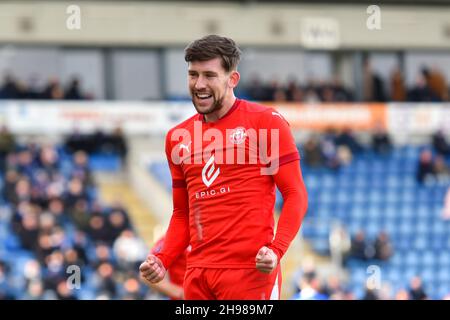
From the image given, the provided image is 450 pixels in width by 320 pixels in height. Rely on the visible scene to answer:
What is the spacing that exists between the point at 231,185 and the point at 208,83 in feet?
1.65

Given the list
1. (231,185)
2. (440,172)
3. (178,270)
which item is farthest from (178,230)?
(440,172)

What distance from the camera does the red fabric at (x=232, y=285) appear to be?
5195 millimetres

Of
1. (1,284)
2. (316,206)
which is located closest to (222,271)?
(1,284)

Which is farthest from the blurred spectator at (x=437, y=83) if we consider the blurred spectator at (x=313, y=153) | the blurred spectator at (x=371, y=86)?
the blurred spectator at (x=313, y=153)

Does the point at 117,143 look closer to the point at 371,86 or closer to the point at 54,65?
the point at 54,65

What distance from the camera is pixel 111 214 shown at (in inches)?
685

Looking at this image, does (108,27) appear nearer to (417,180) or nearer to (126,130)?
(126,130)

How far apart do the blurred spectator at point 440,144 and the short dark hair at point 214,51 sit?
62.1 ft

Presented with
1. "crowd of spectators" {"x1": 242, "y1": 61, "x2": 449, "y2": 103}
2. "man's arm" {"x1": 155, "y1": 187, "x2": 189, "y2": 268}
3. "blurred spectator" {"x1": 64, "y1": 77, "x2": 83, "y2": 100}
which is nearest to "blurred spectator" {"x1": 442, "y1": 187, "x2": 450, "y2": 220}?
"crowd of spectators" {"x1": 242, "y1": 61, "x2": 449, "y2": 103}

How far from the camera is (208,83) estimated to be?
524cm

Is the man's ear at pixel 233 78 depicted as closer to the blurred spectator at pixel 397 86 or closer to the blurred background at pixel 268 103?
the blurred background at pixel 268 103

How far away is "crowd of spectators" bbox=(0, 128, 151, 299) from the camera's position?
1486 centimetres

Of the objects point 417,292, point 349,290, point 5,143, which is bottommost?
point 349,290

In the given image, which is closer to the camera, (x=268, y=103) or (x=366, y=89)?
(x=268, y=103)
